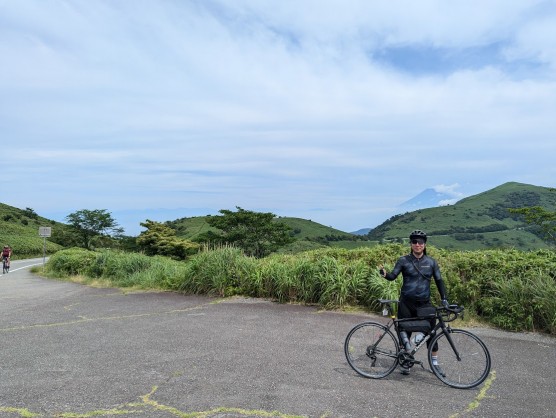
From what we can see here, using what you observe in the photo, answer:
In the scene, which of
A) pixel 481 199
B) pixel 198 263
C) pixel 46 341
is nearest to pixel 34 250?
pixel 198 263

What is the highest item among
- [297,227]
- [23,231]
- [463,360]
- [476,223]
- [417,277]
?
[476,223]

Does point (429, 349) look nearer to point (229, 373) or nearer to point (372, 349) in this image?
point (372, 349)

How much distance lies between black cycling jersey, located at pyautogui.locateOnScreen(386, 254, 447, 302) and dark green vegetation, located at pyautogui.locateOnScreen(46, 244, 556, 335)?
11.2 ft

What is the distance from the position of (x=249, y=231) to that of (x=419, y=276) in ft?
118

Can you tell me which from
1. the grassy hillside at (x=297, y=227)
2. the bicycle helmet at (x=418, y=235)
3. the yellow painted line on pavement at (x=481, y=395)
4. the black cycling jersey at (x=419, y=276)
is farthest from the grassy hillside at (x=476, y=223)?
the bicycle helmet at (x=418, y=235)

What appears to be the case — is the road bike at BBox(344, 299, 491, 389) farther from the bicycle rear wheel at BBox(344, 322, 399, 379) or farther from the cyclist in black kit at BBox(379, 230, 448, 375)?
the cyclist in black kit at BBox(379, 230, 448, 375)

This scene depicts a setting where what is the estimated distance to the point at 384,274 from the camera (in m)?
5.78

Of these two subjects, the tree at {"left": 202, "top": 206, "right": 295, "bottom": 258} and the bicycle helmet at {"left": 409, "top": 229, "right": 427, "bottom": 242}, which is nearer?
the bicycle helmet at {"left": 409, "top": 229, "right": 427, "bottom": 242}

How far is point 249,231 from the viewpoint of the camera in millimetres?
41531

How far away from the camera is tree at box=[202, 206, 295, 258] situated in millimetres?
41000

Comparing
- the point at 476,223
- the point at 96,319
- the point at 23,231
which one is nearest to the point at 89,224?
the point at 23,231

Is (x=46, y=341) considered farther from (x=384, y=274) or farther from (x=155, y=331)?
(x=384, y=274)

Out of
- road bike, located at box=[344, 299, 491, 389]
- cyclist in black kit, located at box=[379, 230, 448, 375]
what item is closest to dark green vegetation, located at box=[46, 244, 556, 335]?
road bike, located at box=[344, 299, 491, 389]

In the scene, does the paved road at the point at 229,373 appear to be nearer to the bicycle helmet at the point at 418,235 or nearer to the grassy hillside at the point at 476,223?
the bicycle helmet at the point at 418,235
